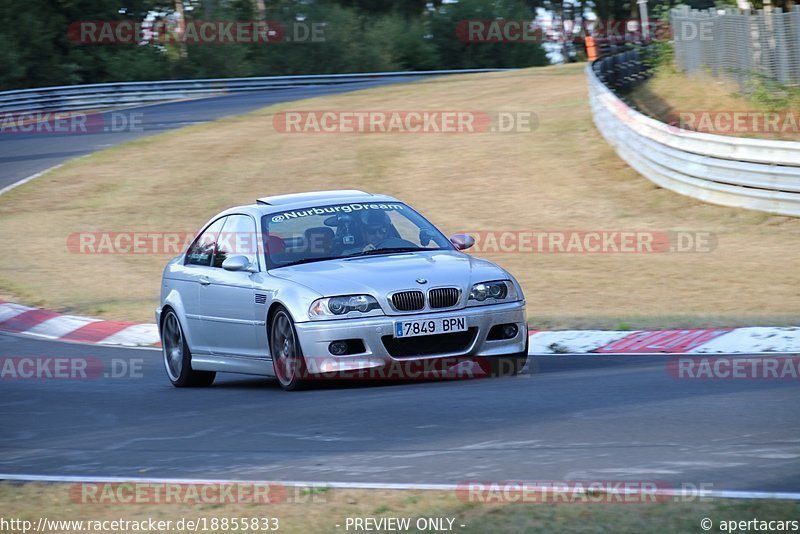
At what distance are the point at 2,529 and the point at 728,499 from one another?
2.97 meters

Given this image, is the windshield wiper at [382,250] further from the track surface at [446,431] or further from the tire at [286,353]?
the track surface at [446,431]

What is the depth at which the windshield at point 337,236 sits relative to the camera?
977cm

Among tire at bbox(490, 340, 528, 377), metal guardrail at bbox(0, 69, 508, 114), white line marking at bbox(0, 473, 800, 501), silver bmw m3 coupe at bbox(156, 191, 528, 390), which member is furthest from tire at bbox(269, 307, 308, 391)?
metal guardrail at bbox(0, 69, 508, 114)

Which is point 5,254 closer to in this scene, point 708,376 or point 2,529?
point 708,376

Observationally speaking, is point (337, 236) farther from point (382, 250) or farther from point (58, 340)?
point (58, 340)

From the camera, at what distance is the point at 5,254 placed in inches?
805

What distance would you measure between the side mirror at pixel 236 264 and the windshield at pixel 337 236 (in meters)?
0.18

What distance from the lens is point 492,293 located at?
9141mm

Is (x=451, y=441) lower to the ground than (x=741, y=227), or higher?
higher

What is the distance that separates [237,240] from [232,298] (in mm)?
582

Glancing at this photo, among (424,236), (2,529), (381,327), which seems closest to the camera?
(2,529)

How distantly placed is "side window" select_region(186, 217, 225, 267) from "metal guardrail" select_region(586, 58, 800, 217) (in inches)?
346

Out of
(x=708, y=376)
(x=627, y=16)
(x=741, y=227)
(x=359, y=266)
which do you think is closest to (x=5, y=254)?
(x=741, y=227)

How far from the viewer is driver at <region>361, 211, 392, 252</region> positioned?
9859mm
